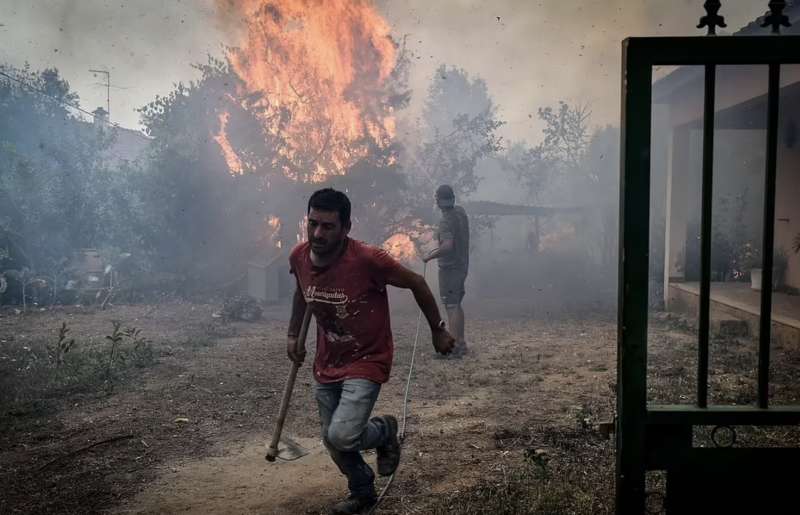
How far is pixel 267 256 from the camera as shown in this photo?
1527 cm

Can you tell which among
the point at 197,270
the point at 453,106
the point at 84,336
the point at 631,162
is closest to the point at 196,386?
the point at 84,336

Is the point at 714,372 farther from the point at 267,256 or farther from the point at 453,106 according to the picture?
the point at 453,106

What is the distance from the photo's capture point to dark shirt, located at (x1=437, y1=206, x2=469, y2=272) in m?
7.91

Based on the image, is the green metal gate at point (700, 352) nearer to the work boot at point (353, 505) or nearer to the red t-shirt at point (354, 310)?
the red t-shirt at point (354, 310)

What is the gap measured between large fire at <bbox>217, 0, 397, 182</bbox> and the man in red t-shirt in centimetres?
1231

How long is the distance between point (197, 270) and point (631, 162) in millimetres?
16974

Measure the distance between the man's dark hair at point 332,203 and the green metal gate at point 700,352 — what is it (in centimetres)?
176

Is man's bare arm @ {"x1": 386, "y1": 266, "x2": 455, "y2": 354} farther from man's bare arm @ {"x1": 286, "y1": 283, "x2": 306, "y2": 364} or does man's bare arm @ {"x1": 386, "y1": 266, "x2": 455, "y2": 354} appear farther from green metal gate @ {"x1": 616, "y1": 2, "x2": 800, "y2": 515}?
green metal gate @ {"x1": 616, "y1": 2, "x2": 800, "y2": 515}

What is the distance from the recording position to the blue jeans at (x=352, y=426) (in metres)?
3.34

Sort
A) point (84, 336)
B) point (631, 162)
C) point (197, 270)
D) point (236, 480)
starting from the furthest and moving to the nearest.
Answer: point (197, 270) < point (84, 336) < point (236, 480) < point (631, 162)

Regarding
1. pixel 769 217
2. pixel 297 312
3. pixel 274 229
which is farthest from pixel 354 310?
pixel 274 229

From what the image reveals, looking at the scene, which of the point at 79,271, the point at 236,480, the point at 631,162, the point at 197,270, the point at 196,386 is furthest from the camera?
the point at 197,270

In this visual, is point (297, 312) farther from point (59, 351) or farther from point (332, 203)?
point (59, 351)

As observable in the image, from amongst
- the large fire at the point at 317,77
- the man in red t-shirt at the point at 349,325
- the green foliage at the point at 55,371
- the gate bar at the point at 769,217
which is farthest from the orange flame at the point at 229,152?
the gate bar at the point at 769,217
